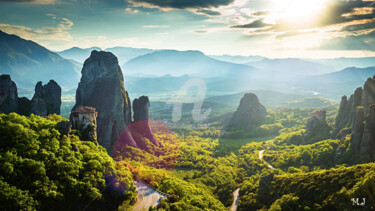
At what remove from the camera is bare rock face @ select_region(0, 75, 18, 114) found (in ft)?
242

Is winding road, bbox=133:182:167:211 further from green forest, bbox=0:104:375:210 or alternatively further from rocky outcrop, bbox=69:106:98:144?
rocky outcrop, bbox=69:106:98:144

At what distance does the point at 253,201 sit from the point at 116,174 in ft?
135

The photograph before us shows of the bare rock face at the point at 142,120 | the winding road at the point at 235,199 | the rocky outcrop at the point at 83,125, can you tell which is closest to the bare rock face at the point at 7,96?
the rocky outcrop at the point at 83,125

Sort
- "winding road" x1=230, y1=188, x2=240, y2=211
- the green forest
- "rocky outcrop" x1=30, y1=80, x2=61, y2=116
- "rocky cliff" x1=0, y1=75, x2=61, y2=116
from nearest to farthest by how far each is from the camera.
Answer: the green forest, "winding road" x1=230, y1=188, x2=240, y2=211, "rocky cliff" x1=0, y1=75, x2=61, y2=116, "rocky outcrop" x1=30, y1=80, x2=61, y2=116

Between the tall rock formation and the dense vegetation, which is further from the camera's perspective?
the tall rock formation

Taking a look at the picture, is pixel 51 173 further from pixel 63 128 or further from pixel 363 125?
pixel 363 125

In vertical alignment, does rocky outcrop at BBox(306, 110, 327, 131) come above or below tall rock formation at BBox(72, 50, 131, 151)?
below

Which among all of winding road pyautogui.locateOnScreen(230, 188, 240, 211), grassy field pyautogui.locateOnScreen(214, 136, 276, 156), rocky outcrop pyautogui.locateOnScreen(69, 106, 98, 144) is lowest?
winding road pyautogui.locateOnScreen(230, 188, 240, 211)

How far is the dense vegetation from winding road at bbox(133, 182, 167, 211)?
209 cm

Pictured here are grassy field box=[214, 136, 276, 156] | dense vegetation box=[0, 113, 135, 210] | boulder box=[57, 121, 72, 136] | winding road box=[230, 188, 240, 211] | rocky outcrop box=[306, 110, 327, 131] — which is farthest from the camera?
grassy field box=[214, 136, 276, 156]

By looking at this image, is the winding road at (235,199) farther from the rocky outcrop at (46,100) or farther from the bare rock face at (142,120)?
the rocky outcrop at (46,100)

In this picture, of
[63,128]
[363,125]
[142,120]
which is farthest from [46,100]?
→ [363,125]

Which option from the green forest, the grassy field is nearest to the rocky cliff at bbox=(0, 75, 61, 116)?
the green forest

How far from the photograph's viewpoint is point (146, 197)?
50406mm
